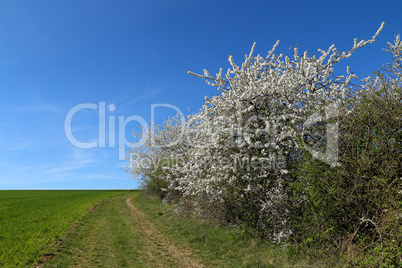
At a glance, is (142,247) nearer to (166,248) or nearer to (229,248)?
(166,248)

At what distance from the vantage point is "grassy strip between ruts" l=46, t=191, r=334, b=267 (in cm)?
897

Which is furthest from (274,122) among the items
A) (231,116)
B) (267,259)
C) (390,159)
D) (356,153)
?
(267,259)

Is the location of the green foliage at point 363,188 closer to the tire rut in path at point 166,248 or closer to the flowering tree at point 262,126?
the flowering tree at point 262,126

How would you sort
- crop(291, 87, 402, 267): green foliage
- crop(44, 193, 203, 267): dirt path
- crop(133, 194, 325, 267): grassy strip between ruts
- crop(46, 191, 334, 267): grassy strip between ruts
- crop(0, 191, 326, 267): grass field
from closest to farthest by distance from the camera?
crop(291, 87, 402, 267): green foliage, crop(133, 194, 325, 267): grassy strip between ruts, crop(46, 191, 334, 267): grassy strip between ruts, crop(0, 191, 326, 267): grass field, crop(44, 193, 203, 267): dirt path

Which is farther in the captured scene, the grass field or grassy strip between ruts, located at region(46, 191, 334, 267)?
the grass field

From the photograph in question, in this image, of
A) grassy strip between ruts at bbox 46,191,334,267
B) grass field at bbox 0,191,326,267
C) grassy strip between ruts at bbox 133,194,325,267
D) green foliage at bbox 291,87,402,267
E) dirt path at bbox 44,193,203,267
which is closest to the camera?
green foliage at bbox 291,87,402,267

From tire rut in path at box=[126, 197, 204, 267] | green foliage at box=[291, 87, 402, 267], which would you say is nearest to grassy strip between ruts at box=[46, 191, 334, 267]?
tire rut in path at box=[126, 197, 204, 267]

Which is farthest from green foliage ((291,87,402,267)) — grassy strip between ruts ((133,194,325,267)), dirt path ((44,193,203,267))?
dirt path ((44,193,203,267))

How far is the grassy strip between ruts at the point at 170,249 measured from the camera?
353 inches

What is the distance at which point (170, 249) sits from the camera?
11.0 metres

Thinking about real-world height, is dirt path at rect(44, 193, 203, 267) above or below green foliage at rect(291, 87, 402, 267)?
below

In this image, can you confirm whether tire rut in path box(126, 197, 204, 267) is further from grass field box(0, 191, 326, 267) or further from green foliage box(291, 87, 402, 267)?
green foliage box(291, 87, 402, 267)

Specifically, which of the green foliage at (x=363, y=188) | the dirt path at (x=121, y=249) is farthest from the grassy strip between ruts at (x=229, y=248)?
the green foliage at (x=363, y=188)

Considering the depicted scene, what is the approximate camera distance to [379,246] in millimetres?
6133
